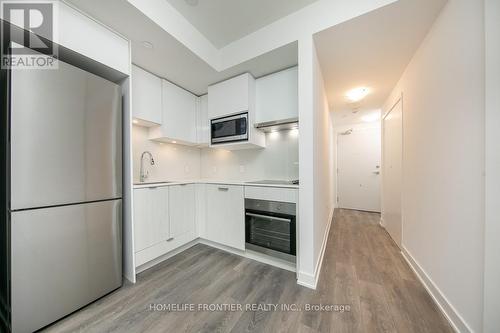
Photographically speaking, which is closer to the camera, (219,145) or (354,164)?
(219,145)

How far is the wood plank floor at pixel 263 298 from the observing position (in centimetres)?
121

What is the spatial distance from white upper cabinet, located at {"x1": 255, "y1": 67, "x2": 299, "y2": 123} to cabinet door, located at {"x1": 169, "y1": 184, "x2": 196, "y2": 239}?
4.67 feet

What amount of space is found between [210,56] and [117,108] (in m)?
1.22

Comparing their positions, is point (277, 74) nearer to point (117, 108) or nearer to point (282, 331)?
point (117, 108)

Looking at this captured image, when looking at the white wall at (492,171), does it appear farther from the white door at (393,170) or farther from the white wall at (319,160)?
the white door at (393,170)

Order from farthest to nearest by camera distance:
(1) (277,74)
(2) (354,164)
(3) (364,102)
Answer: (2) (354,164) < (3) (364,102) < (1) (277,74)

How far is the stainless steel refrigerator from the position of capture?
1.08 meters

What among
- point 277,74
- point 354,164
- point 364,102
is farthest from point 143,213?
point 354,164

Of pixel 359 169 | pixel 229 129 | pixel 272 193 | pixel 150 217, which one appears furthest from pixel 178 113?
pixel 359 169

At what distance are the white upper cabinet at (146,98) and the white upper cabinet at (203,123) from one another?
663mm

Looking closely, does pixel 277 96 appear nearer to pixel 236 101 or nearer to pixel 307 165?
pixel 236 101

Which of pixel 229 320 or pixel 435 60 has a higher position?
pixel 435 60

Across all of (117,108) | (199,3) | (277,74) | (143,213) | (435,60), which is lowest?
(143,213)

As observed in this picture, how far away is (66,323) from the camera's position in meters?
1.24
